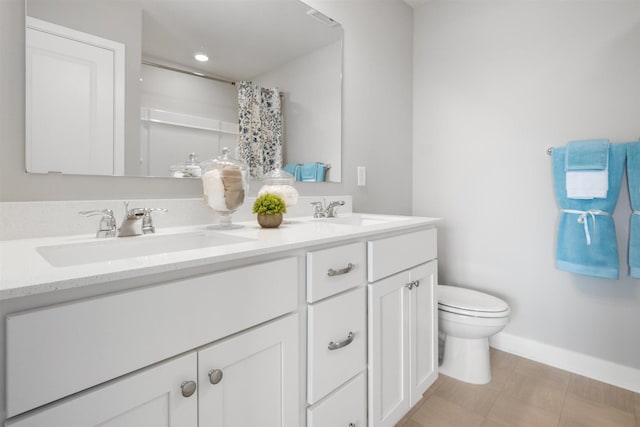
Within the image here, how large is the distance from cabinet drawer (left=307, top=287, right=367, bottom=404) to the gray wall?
0.73 m

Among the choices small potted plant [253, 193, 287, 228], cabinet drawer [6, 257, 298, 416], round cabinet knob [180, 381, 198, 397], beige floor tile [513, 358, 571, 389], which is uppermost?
small potted plant [253, 193, 287, 228]

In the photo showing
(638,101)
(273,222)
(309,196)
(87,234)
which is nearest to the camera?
(87,234)

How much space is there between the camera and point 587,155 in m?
1.68

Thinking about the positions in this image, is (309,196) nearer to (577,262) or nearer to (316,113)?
(316,113)

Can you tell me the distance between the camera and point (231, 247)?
31.8 inches

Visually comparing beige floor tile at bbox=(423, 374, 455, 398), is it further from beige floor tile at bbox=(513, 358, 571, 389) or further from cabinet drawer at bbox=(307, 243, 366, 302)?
cabinet drawer at bbox=(307, 243, 366, 302)

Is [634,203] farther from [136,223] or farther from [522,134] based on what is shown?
[136,223]

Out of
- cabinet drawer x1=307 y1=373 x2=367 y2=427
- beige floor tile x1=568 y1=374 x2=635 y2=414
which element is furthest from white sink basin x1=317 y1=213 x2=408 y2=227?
beige floor tile x1=568 y1=374 x2=635 y2=414

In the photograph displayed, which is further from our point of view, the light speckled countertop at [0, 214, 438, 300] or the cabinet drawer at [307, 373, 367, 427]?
the cabinet drawer at [307, 373, 367, 427]

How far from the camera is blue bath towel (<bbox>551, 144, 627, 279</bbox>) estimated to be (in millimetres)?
1646

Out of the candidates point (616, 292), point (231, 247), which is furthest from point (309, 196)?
point (616, 292)

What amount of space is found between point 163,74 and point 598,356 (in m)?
2.59

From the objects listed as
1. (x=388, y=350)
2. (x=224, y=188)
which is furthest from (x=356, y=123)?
(x=388, y=350)

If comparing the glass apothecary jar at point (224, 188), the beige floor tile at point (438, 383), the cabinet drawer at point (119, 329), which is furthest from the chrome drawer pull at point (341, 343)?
the beige floor tile at point (438, 383)
